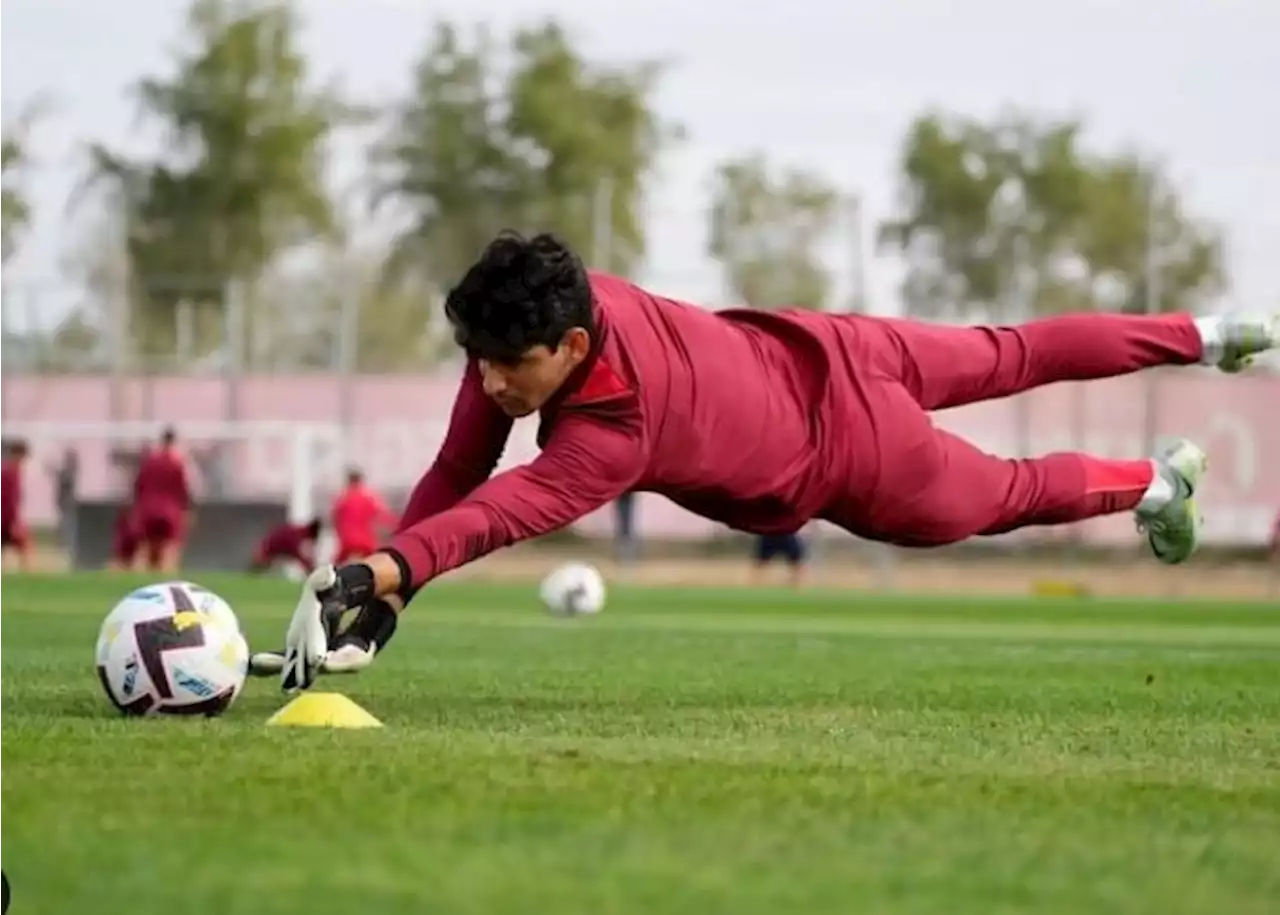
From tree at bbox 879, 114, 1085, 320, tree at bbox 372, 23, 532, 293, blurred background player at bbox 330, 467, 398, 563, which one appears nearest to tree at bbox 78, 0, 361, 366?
tree at bbox 372, 23, 532, 293

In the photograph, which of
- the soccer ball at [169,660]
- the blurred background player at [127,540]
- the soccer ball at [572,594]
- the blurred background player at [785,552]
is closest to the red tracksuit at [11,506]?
the blurred background player at [127,540]

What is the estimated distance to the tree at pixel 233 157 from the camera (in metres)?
51.6

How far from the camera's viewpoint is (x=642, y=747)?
8.14 m

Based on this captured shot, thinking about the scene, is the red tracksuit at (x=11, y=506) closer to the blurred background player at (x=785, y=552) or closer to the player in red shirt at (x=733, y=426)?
the blurred background player at (x=785, y=552)

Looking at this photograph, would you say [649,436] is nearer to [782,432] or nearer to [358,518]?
[782,432]

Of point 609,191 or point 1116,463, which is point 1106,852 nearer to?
point 1116,463

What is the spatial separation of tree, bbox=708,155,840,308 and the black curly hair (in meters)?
36.9

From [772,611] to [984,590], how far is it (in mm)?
13932

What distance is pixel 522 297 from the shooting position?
8.92 m

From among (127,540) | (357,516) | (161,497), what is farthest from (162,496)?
(357,516)

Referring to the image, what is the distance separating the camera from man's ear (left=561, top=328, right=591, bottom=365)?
9.00 m

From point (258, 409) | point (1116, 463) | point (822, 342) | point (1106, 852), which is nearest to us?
point (1106, 852)

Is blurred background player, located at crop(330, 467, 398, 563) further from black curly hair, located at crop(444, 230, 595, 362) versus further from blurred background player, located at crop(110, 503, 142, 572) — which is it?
black curly hair, located at crop(444, 230, 595, 362)

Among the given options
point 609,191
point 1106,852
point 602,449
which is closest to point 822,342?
point 602,449
